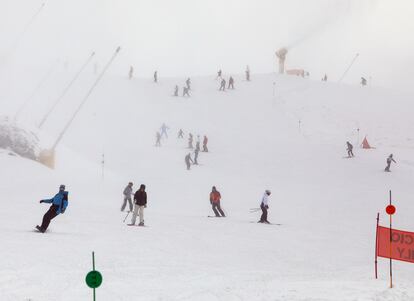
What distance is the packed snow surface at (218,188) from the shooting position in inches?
359

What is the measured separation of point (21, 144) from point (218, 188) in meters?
10.7

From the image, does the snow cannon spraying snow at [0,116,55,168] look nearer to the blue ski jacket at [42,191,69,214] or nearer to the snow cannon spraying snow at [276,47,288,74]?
the blue ski jacket at [42,191,69,214]

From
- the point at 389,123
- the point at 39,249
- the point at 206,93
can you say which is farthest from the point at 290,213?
the point at 206,93

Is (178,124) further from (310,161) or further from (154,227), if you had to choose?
(154,227)

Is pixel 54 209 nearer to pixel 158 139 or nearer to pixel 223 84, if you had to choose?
pixel 158 139

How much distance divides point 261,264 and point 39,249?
4.82 meters

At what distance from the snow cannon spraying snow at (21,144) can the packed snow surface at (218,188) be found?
30.6 inches

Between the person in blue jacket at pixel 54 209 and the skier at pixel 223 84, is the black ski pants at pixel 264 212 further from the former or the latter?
the skier at pixel 223 84

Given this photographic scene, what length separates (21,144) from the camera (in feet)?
88.0

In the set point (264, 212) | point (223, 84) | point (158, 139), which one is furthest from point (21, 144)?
point (223, 84)

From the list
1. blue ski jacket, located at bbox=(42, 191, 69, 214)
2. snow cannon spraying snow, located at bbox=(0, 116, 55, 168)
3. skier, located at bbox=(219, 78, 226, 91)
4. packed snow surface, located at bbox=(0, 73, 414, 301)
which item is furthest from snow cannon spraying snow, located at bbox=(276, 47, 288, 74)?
blue ski jacket, located at bbox=(42, 191, 69, 214)

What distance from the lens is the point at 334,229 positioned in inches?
725

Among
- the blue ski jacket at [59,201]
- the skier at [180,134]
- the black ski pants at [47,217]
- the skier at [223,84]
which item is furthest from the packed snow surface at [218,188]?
the skier at [180,134]

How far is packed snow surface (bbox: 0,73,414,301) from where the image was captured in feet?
29.9
